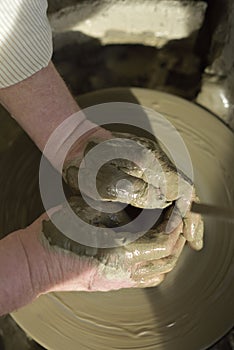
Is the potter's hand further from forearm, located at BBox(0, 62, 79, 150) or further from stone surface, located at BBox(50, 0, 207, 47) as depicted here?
stone surface, located at BBox(50, 0, 207, 47)

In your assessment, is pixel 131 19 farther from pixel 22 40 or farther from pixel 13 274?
pixel 13 274

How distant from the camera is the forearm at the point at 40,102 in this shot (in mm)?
1621

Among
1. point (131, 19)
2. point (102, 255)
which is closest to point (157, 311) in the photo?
point (102, 255)

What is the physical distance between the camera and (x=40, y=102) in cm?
164

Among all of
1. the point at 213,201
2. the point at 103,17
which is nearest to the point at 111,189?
the point at 213,201

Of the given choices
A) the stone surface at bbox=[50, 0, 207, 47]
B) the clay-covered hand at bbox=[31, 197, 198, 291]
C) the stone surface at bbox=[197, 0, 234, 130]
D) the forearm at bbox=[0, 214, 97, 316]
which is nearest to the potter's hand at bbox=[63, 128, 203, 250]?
the clay-covered hand at bbox=[31, 197, 198, 291]

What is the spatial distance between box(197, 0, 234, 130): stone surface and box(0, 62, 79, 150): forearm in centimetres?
60

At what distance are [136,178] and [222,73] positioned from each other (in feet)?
2.36

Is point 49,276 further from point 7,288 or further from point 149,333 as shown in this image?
point 149,333

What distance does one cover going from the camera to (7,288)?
60.4 inches

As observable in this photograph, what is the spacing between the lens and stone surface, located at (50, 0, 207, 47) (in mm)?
2121

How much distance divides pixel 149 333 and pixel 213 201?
1.32 ft

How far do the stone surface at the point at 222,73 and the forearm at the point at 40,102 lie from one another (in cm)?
60

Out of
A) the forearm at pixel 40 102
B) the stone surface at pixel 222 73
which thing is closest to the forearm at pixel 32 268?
the forearm at pixel 40 102
